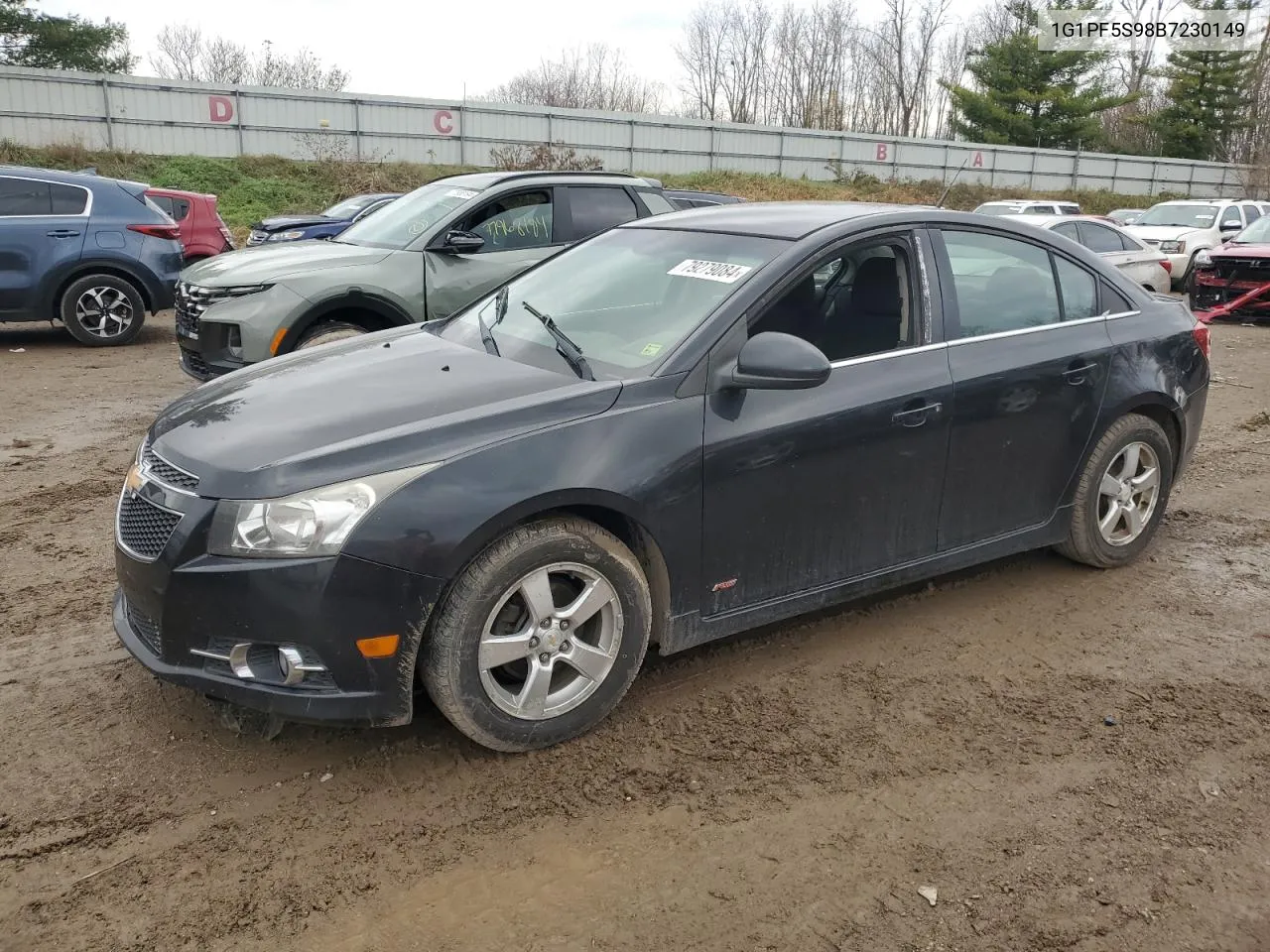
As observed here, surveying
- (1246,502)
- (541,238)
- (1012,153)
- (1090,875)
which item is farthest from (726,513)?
(1012,153)

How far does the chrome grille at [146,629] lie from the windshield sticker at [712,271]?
2.19 m

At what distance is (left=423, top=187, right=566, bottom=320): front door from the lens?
7434mm

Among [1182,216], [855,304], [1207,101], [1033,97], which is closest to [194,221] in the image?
[855,304]

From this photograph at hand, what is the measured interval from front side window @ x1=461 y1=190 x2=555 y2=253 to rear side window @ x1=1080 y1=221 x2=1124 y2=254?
27.3ft

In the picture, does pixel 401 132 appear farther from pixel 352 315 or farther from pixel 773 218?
pixel 773 218

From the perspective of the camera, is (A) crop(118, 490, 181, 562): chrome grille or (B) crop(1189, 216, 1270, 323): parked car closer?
(A) crop(118, 490, 181, 562): chrome grille

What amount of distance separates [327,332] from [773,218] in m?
4.01

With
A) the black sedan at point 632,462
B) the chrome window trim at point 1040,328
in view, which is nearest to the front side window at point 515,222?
the black sedan at point 632,462

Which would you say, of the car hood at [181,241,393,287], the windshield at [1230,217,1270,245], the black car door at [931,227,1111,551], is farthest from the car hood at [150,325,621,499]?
the windshield at [1230,217,1270,245]

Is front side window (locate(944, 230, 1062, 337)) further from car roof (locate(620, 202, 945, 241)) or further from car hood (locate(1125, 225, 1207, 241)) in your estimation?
car hood (locate(1125, 225, 1207, 241))

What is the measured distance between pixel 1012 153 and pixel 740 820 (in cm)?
4326

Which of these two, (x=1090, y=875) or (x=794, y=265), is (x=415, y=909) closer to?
(x=1090, y=875)

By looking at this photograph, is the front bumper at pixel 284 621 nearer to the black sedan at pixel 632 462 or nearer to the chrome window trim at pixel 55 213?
the black sedan at pixel 632 462

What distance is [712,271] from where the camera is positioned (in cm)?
384
